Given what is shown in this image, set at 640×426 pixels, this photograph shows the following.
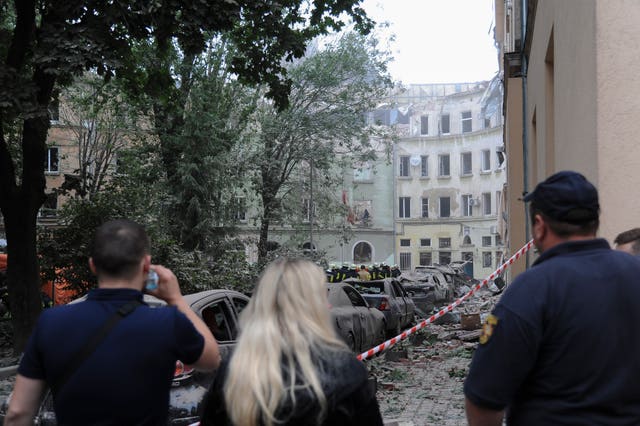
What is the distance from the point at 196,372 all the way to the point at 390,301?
1130 centimetres

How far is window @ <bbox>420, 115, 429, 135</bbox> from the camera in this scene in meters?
70.6

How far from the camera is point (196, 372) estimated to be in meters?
7.03

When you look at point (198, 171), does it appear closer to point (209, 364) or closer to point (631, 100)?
point (631, 100)

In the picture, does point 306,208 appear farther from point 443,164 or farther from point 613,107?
point 443,164

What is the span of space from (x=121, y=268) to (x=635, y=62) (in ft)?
14.3

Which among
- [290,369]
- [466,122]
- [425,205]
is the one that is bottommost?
[290,369]

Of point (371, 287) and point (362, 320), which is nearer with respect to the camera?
point (362, 320)

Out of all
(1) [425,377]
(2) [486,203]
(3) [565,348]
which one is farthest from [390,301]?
(2) [486,203]

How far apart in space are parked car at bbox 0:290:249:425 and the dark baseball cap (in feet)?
10.5

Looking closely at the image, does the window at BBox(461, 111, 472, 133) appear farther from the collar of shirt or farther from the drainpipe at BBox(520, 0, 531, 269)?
the collar of shirt

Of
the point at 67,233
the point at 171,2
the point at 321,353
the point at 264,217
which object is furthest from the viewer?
the point at 264,217

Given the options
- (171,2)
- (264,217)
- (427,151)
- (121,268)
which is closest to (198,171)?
(264,217)

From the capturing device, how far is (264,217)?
115 feet

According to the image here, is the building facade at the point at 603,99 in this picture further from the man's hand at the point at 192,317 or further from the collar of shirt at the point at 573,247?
the man's hand at the point at 192,317
